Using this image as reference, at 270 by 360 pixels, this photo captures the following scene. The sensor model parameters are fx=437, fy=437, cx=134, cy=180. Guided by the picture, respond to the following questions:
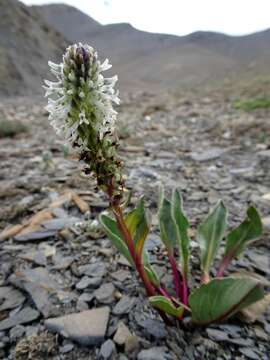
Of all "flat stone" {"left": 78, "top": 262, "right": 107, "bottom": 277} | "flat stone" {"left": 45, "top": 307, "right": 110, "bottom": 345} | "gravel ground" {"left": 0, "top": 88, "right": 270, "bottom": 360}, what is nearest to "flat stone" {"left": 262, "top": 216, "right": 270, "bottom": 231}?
"gravel ground" {"left": 0, "top": 88, "right": 270, "bottom": 360}

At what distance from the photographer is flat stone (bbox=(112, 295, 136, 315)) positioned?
2.75m

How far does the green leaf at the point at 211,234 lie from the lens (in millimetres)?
2961

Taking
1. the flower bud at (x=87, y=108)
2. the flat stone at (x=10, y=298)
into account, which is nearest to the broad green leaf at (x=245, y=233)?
the flower bud at (x=87, y=108)

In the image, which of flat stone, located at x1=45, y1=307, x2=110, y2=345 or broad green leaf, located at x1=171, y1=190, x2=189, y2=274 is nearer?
flat stone, located at x1=45, y1=307, x2=110, y2=345

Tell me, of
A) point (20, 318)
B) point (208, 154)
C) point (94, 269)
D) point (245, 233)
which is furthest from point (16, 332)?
point (208, 154)

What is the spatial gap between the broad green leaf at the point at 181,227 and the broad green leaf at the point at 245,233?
1.02 ft

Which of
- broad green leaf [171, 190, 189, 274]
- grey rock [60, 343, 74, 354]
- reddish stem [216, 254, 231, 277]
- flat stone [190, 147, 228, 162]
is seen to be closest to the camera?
grey rock [60, 343, 74, 354]

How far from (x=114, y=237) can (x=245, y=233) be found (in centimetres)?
93

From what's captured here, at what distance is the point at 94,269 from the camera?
3242mm

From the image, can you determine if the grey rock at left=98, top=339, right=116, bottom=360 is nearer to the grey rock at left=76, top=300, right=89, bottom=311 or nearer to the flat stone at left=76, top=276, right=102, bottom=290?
the grey rock at left=76, top=300, right=89, bottom=311

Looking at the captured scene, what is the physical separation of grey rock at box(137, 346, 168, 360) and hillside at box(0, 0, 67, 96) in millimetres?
17987

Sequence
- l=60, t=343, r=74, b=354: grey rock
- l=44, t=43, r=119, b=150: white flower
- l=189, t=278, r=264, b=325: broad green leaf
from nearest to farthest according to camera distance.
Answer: l=44, t=43, r=119, b=150: white flower
l=189, t=278, r=264, b=325: broad green leaf
l=60, t=343, r=74, b=354: grey rock

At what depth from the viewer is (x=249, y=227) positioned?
9.39 feet

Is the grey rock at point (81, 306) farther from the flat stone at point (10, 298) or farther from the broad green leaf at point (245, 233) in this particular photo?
the broad green leaf at point (245, 233)
